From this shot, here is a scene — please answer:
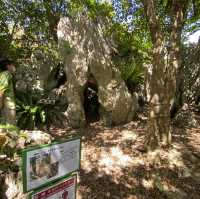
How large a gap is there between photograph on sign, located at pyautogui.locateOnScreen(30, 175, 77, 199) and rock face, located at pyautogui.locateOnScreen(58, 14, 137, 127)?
4.52 m

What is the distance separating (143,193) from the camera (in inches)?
163

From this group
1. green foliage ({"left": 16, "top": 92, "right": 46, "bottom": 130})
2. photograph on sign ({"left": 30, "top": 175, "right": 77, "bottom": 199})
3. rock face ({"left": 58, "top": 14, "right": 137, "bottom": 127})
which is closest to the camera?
photograph on sign ({"left": 30, "top": 175, "right": 77, "bottom": 199})

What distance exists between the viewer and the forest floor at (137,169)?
4176 mm

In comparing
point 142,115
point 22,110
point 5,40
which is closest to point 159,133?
point 142,115

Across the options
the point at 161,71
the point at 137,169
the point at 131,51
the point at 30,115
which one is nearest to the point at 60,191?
the point at 137,169

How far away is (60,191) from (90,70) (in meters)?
5.03

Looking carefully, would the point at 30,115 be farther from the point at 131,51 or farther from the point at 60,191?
the point at 60,191

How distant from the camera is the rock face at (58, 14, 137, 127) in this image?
23.0 feet

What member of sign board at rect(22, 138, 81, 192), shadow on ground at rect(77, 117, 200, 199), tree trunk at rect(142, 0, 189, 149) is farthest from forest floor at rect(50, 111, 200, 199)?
sign board at rect(22, 138, 81, 192)

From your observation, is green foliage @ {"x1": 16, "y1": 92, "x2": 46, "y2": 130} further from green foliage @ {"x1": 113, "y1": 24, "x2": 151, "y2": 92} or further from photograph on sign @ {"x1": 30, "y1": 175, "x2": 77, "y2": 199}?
photograph on sign @ {"x1": 30, "y1": 175, "x2": 77, "y2": 199}

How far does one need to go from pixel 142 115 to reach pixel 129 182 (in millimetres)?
3626

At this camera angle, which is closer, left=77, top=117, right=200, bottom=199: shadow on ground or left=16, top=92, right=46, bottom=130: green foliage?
left=77, top=117, right=200, bottom=199: shadow on ground

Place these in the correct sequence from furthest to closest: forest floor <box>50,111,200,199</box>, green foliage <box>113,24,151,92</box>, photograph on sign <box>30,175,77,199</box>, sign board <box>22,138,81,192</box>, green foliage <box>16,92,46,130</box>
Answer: green foliage <box>113,24,151,92</box>
green foliage <box>16,92,46,130</box>
forest floor <box>50,111,200,199</box>
photograph on sign <box>30,175,77,199</box>
sign board <box>22,138,81,192</box>

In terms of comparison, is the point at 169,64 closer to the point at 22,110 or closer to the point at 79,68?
the point at 79,68
